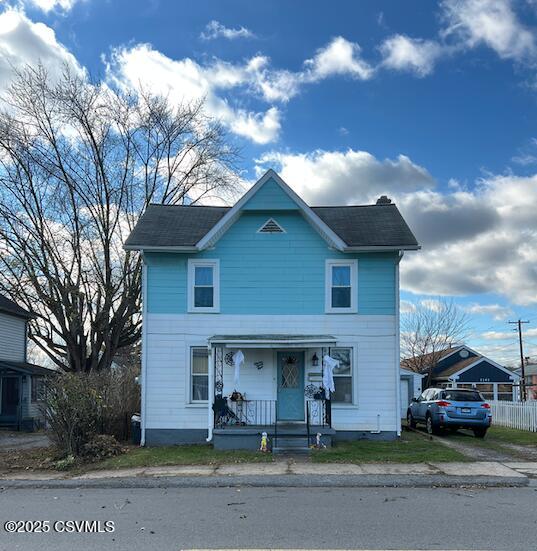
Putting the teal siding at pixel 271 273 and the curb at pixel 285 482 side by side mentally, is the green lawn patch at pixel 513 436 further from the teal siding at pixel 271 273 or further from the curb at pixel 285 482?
the curb at pixel 285 482

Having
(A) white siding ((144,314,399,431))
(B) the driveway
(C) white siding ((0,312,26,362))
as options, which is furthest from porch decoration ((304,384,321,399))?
(C) white siding ((0,312,26,362))

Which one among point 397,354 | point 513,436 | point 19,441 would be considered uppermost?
point 397,354

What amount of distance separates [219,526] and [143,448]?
886 centimetres

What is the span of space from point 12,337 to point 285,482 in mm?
A: 22604

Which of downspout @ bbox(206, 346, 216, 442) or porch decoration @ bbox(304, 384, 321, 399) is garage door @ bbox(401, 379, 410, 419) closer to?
porch decoration @ bbox(304, 384, 321, 399)

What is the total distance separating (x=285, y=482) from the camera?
10.9 meters

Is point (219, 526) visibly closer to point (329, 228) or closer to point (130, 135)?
point (329, 228)

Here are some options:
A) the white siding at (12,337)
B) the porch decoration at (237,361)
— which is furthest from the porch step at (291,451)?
the white siding at (12,337)

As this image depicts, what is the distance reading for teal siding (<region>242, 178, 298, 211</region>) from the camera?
17.3m

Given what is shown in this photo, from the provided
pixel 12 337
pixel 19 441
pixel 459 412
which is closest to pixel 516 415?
pixel 459 412

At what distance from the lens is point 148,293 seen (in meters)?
17.2

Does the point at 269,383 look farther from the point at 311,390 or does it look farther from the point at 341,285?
the point at 341,285

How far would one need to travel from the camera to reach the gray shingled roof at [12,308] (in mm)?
28397

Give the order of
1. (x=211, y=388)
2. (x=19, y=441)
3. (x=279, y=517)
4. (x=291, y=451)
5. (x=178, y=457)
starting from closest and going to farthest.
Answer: (x=279, y=517)
(x=178, y=457)
(x=291, y=451)
(x=211, y=388)
(x=19, y=441)
